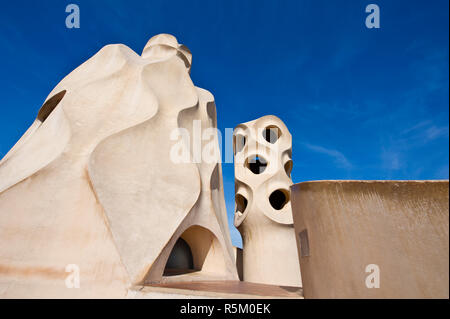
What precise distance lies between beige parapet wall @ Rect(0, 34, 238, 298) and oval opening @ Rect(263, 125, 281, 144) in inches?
342

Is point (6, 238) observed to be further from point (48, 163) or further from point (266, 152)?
point (266, 152)

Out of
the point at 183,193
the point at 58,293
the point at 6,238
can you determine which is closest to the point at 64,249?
the point at 58,293

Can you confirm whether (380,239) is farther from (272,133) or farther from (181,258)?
(272,133)

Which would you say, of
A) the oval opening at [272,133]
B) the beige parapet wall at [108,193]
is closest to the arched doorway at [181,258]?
the beige parapet wall at [108,193]

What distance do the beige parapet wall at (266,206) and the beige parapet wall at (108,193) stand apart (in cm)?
511

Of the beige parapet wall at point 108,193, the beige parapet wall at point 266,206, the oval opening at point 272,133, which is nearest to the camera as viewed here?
the beige parapet wall at point 108,193

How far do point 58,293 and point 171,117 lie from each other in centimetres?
528

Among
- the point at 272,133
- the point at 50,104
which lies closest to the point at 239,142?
the point at 272,133

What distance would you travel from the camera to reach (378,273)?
2.82 m

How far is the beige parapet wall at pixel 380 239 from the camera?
2668 mm

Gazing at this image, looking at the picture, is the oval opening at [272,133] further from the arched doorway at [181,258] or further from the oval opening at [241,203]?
the arched doorway at [181,258]

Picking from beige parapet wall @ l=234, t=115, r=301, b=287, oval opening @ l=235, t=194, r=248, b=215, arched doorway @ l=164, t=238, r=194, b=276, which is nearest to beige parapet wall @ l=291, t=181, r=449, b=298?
arched doorway @ l=164, t=238, r=194, b=276

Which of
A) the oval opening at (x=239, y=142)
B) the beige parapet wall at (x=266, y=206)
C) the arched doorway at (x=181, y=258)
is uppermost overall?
the oval opening at (x=239, y=142)

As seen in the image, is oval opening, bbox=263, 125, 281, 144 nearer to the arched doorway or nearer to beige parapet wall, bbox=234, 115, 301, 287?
beige parapet wall, bbox=234, 115, 301, 287
